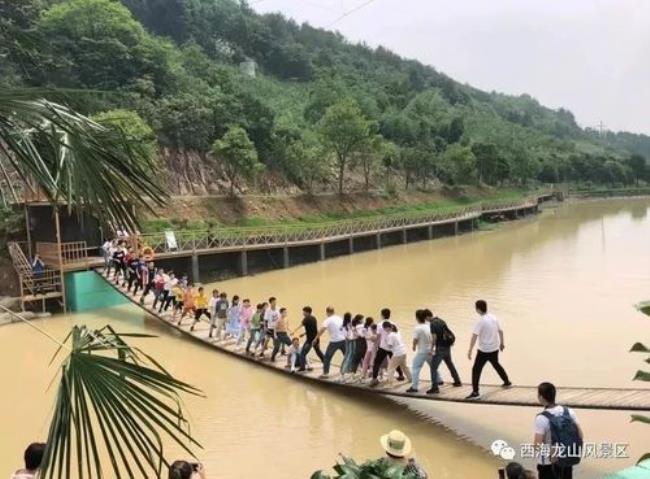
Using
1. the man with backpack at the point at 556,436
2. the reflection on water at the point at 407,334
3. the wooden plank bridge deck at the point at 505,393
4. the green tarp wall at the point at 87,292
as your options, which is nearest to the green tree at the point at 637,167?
the reflection on water at the point at 407,334

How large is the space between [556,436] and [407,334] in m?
10.3

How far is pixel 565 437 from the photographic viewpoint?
5355 millimetres

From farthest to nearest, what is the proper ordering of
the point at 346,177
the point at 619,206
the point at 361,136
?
the point at 619,206
the point at 346,177
the point at 361,136

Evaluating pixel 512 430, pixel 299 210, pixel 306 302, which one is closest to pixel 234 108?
pixel 299 210

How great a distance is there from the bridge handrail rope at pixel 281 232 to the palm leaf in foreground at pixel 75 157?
1519cm

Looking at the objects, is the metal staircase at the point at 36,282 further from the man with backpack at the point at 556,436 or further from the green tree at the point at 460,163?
the green tree at the point at 460,163

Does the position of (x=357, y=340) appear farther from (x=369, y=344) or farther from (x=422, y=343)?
(x=422, y=343)

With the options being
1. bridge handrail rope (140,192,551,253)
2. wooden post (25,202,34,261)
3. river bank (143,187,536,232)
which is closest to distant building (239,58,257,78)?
river bank (143,187,536,232)

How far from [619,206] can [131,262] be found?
65062 mm

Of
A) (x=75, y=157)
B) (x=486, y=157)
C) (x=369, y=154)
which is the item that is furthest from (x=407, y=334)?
(x=486, y=157)

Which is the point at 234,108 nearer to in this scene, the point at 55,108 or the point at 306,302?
the point at 306,302

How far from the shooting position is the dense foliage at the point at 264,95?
17.8 m

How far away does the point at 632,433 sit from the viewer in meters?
8.59

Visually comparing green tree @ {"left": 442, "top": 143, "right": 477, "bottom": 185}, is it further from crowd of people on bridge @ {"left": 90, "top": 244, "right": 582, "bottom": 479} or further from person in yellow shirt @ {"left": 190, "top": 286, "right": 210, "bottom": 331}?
person in yellow shirt @ {"left": 190, "top": 286, "right": 210, "bottom": 331}
